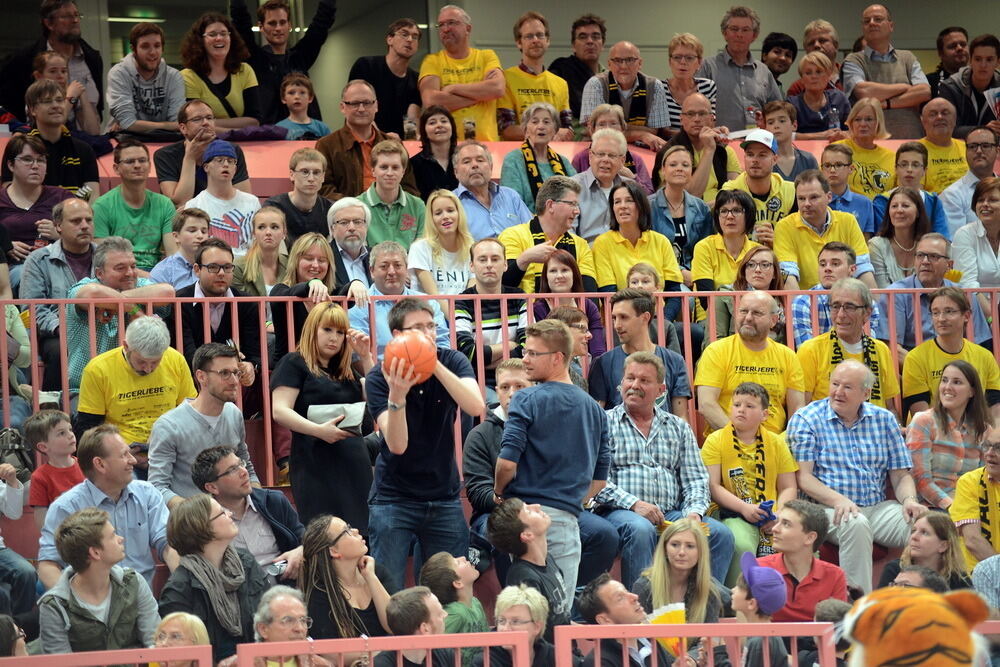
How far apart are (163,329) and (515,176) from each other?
356cm

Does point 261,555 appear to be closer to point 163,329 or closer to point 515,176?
point 163,329

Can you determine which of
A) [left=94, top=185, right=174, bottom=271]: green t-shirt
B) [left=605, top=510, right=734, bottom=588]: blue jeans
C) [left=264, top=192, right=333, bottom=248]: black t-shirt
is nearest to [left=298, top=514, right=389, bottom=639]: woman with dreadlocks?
[left=605, top=510, right=734, bottom=588]: blue jeans

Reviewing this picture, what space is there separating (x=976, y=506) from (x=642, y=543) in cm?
181

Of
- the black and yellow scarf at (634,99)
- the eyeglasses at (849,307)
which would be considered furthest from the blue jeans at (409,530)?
the black and yellow scarf at (634,99)

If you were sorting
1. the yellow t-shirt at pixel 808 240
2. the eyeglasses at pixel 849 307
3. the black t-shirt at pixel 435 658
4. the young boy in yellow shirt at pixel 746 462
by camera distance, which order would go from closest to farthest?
the black t-shirt at pixel 435 658
the young boy in yellow shirt at pixel 746 462
the eyeglasses at pixel 849 307
the yellow t-shirt at pixel 808 240

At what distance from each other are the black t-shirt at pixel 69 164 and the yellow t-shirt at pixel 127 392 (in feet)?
9.41

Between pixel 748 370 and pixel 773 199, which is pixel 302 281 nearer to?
pixel 748 370

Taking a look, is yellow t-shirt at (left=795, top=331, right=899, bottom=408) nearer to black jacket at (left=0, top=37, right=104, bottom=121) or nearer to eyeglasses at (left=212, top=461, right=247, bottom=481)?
eyeglasses at (left=212, top=461, right=247, bottom=481)

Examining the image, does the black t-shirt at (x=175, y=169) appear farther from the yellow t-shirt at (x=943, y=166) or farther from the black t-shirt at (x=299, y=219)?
the yellow t-shirt at (x=943, y=166)

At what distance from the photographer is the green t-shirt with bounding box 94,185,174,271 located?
932 centimetres

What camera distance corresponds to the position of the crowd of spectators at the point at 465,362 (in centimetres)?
662

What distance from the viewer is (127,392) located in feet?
24.5

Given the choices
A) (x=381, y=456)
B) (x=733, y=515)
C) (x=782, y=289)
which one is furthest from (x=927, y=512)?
(x=381, y=456)

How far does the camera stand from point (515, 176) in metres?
10.3
